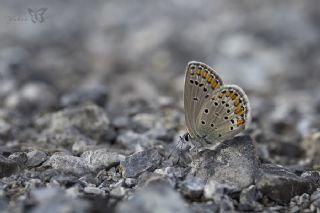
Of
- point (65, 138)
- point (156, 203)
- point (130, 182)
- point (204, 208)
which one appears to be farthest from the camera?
point (65, 138)

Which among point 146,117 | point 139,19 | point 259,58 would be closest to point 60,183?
point 146,117

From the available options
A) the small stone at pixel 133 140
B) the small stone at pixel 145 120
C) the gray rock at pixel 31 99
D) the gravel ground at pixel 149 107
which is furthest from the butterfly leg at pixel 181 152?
the gray rock at pixel 31 99

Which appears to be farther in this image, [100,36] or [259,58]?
[100,36]

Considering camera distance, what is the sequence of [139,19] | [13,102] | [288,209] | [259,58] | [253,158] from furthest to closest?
[139,19] < [259,58] < [13,102] < [253,158] < [288,209]

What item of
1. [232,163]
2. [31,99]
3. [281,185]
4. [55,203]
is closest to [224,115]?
[232,163]

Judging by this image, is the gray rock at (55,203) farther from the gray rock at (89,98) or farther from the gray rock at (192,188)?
the gray rock at (89,98)

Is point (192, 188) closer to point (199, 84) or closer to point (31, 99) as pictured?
point (199, 84)

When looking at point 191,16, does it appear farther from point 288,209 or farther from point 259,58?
point 288,209

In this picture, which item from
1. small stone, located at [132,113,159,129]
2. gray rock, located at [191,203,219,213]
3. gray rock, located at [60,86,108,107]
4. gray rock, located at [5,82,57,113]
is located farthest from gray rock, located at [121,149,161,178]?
gray rock, located at [5,82,57,113]
